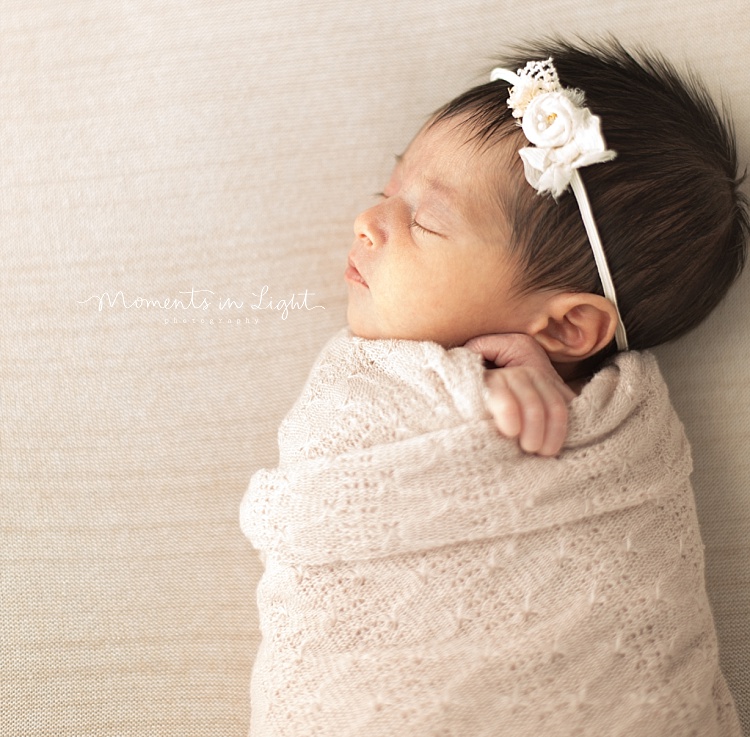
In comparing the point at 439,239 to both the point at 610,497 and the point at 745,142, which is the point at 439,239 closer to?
the point at 610,497

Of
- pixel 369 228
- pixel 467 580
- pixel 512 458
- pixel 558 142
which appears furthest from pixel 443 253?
pixel 467 580

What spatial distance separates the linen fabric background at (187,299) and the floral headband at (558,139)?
0.36 meters

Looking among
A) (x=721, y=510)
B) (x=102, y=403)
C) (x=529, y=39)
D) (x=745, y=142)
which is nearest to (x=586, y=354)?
(x=721, y=510)

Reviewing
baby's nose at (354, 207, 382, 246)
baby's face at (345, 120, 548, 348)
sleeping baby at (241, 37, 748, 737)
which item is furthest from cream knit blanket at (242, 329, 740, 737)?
baby's nose at (354, 207, 382, 246)

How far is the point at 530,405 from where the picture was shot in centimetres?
111

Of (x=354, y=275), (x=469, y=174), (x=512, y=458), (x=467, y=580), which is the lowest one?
(x=467, y=580)

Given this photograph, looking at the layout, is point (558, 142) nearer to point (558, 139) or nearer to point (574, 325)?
point (558, 139)

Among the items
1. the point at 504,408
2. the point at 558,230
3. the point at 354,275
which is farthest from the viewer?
the point at 354,275

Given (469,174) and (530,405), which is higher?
(469,174)

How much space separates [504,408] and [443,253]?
0.99 ft

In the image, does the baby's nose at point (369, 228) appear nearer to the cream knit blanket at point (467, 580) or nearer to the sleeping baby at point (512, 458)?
the sleeping baby at point (512, 458)

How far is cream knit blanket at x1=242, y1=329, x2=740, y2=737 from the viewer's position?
109 centimetres

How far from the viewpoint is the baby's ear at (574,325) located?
123 centimetres

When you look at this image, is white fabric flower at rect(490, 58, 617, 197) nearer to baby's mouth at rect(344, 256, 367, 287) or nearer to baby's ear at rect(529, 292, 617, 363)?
baby's ear at rect(529, 292, 617, 363)
